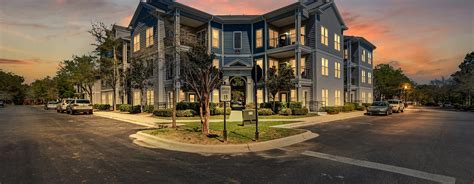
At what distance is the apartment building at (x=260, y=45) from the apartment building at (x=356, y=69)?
247 inches

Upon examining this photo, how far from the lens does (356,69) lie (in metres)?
38.4

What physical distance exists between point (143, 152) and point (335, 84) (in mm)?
27649

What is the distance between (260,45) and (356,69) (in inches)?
737

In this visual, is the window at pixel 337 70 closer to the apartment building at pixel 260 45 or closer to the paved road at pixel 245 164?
the apartment building at pixel 260 45

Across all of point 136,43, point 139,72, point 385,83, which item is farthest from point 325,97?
point 385,83

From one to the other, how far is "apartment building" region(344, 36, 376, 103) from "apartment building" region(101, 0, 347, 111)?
247 inches

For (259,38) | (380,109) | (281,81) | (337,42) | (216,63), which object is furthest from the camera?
(337,42)

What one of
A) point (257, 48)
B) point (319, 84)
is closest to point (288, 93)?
point (319, 84)

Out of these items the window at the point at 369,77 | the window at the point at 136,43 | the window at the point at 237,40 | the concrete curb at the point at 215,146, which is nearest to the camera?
the concrete curb at the point at 215,146

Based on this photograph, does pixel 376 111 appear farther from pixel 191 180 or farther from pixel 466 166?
pixel 191 180

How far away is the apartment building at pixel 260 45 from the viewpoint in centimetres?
2617

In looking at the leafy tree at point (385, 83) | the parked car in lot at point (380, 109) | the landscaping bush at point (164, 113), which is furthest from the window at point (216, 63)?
the leafy tree at point (385, 83)

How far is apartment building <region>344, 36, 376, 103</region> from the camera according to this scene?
121 feet

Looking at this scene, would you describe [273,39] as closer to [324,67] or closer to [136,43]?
[324,67]
